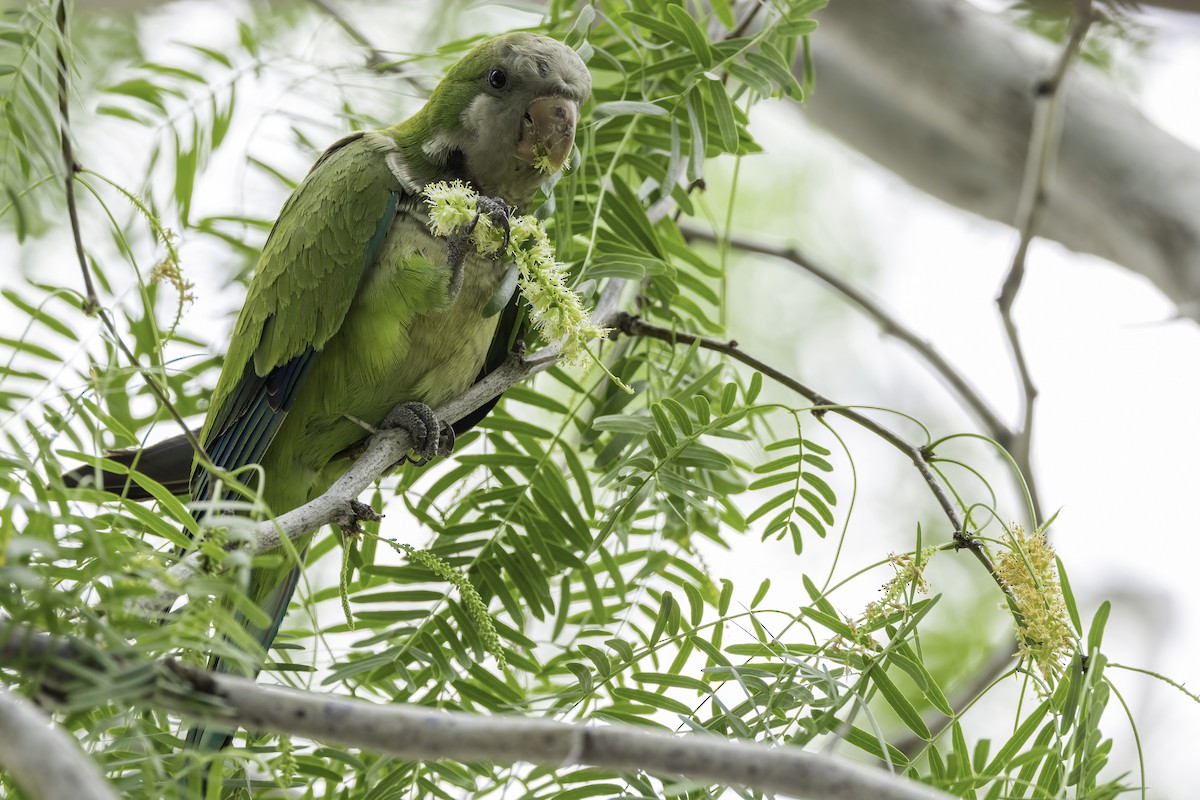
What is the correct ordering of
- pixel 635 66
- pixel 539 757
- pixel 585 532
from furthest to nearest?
pixel 635 66 < pixel 585 532 < pixel 539 757

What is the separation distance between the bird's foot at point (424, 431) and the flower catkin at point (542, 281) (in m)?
0.43

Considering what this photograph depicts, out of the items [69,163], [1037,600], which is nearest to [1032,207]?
[1037,600]

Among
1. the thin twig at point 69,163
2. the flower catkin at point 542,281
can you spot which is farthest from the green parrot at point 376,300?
the thin twig at point 69,163

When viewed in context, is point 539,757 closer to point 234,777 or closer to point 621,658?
point 621,658

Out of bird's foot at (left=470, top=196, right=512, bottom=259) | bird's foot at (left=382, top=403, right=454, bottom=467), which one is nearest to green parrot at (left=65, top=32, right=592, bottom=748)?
bird's foot at (left=382, top=403, right=454, bottom=467)

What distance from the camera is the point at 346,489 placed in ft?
4.32

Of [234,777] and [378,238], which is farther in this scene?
[378,238]

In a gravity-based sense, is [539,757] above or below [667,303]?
below

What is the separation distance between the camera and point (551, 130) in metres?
1.66

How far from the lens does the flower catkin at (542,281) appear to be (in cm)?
124

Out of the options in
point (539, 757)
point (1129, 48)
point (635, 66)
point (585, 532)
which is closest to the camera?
point (539, 757)

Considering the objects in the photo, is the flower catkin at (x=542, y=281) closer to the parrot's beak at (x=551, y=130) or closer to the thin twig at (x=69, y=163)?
the parrot's beak at (x=551, y=130)

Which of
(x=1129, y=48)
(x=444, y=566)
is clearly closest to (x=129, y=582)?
(x=444, y=566)

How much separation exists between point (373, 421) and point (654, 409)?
73 centimetres
